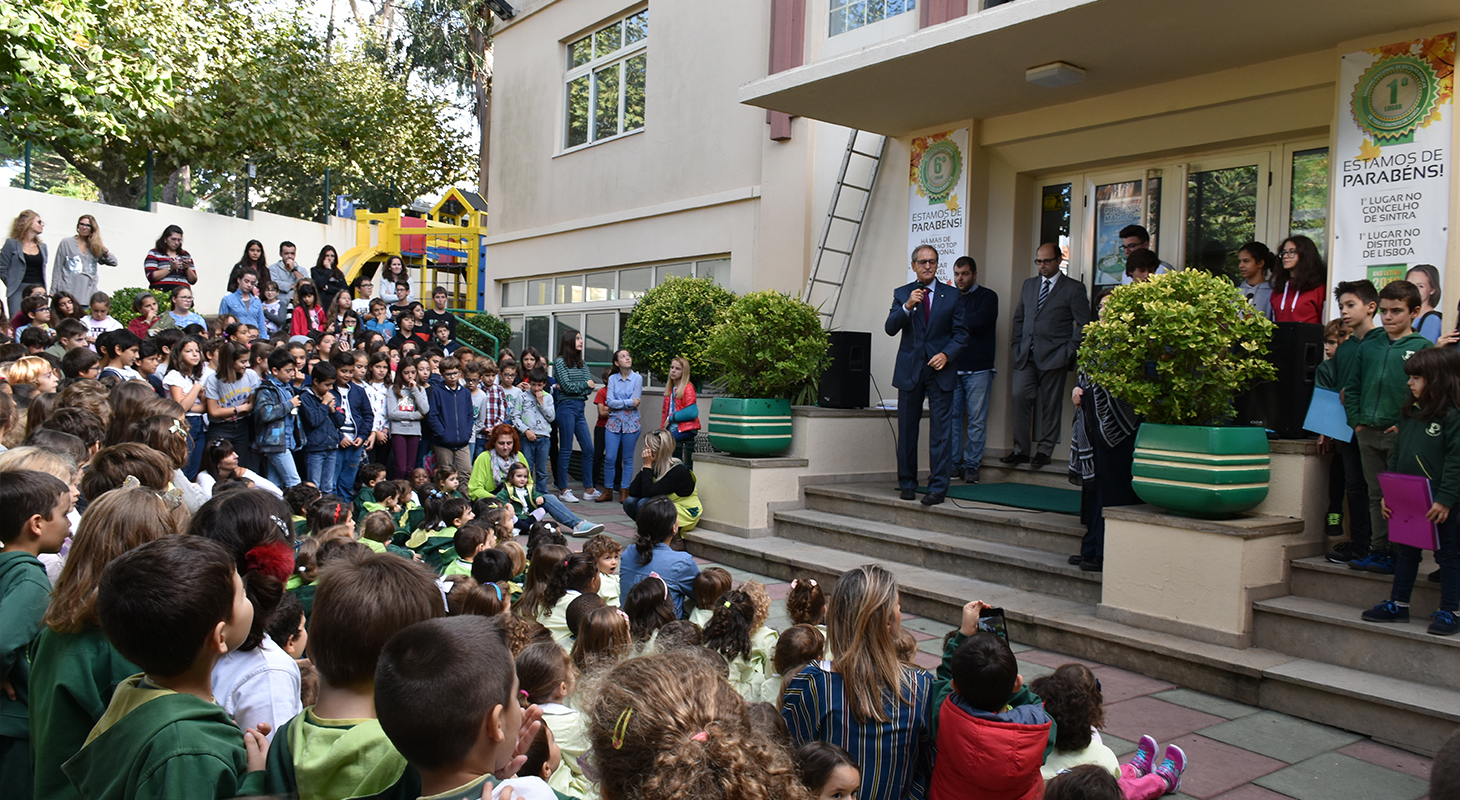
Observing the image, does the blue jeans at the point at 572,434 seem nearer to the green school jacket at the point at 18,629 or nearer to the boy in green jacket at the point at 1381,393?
the boy in green jacket at the point at 1381,393

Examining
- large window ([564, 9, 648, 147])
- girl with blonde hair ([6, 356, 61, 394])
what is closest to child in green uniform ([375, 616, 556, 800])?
girl with blonde hair ([6, 356, 61, 394])

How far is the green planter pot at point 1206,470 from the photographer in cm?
532

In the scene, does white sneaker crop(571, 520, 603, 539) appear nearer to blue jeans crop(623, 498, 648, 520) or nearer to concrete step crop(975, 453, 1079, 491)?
blue jeans crop(623, 498, 648, 520)

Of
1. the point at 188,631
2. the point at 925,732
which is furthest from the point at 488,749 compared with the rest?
the point at 925,732

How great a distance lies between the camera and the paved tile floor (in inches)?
155

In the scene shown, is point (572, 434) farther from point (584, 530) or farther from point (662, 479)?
point (662, 479)

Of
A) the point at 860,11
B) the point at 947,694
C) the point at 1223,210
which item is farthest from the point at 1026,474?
the point at 947,694

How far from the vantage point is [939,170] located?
9469 millimetres

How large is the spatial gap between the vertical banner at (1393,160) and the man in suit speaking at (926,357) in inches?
109

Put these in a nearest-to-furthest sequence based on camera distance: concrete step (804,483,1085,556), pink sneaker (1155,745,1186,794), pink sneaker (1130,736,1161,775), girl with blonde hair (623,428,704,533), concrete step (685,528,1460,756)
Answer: pink sneaker (1155,745,1186,794) → pink sneaker (1130,736,1161,775) → concrete step (685,528,1460,756) → concrete step (804,483,1085,556) → girl with blonde hair (623,428,704,533)

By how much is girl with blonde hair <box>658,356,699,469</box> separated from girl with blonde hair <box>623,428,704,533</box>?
211 cm

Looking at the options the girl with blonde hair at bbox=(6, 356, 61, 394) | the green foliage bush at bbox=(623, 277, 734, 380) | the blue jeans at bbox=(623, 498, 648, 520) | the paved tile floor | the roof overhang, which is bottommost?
the paved tile floor

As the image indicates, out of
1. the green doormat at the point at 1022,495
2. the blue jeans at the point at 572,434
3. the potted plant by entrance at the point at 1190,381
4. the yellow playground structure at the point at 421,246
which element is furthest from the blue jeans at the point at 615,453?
the yellow playground structure at the point at 421,246

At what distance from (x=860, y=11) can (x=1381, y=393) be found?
6812 mm
